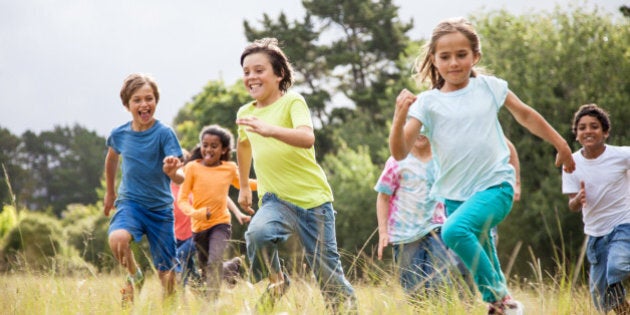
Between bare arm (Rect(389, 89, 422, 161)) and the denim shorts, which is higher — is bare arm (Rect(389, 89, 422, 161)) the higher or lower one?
the higher one

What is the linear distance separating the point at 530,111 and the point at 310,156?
1.48 metres

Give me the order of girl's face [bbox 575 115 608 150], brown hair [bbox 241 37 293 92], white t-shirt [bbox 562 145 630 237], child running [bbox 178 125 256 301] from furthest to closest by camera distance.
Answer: child running [bbox 178 125 256 301]
girl's face [bbox 575 115 608 150]
white t-shirt [bbox 562 145 630 237]
brown hair [bbox 241 37 293 92]

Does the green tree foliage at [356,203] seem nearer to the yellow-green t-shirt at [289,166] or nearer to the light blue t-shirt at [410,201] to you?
the light blue t-shirt at [410,201]

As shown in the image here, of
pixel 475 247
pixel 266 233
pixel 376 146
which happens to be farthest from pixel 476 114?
pixel 376 146

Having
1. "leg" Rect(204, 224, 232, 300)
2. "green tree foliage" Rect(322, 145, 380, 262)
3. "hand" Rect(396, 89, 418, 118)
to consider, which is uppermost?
"hand" Rect(396, 89, 418, 118)

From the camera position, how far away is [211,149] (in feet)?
26.5

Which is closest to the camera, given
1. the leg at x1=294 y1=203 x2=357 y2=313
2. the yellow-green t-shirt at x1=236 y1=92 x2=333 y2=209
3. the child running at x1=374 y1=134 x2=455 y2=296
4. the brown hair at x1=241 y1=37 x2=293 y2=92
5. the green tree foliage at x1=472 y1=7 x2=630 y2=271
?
the leg at x1=294 y1=203 x2=357 y2=313

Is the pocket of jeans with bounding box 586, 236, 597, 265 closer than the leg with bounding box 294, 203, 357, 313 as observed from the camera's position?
No

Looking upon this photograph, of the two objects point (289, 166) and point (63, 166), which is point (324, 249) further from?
point (63, 166)

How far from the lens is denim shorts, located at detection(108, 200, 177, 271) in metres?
6.44

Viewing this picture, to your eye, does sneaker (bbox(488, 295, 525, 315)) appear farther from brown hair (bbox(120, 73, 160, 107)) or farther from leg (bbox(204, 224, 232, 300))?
brown hair (bbox(120, 73, 160, 107))

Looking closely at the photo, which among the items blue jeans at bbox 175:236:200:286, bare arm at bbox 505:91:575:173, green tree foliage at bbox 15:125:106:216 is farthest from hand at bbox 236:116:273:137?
green tree foliage at bbox 15:125:106:216

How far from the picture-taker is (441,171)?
463cm

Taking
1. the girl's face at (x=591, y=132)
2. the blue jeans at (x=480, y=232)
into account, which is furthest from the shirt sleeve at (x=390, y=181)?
the blue jeans at (x=480, y=232)
